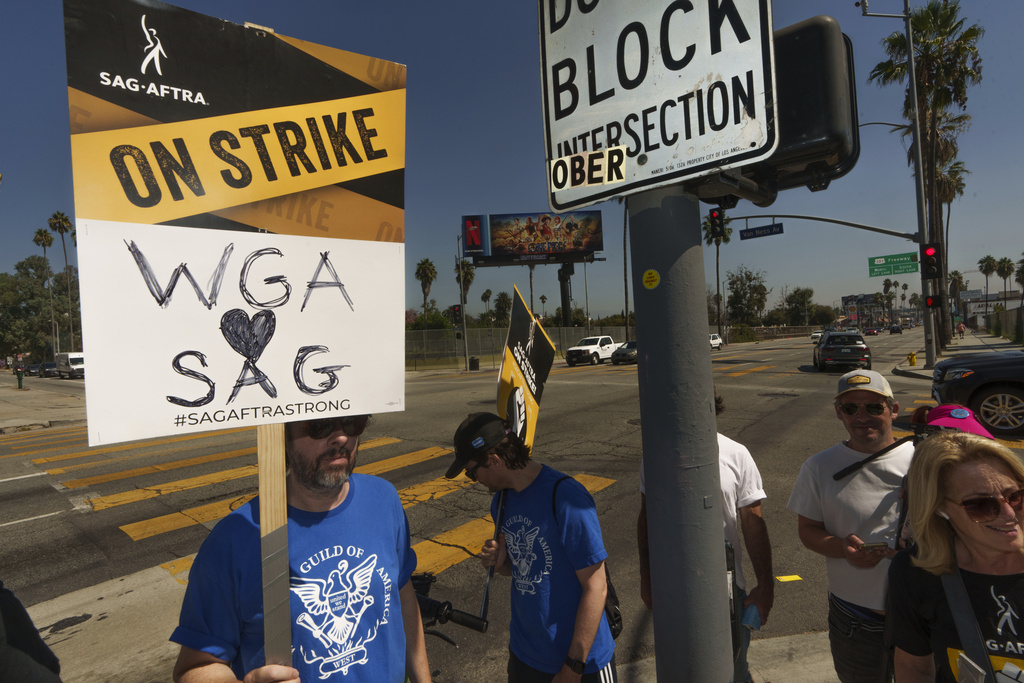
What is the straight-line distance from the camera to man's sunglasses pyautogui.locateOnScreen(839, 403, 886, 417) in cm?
260

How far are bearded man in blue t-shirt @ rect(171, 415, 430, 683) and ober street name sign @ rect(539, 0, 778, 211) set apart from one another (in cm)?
116

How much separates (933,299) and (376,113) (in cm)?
2397

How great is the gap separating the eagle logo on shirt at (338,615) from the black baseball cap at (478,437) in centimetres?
61

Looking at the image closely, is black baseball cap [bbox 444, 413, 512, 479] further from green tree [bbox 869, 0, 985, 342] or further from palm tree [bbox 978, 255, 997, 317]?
palm tree [bbox 978, 255, 997, 317]

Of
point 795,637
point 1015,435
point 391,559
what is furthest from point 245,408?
point 1015,435

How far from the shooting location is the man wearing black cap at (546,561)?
2.06 m

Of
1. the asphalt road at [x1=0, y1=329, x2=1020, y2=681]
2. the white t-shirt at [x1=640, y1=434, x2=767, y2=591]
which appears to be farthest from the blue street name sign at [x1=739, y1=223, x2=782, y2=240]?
the white t-shirt at [x1=640, y1=434, x2=767, y2=591]

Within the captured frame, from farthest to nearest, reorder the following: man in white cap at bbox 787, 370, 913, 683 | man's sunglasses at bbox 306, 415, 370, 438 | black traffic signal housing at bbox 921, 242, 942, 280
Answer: black traffic signal housing at bbox 921, 242, 942, 280 < man in white cap at bbox 787, 370, 913, 683 < man's sunglasses at bbox 306, 415, 370, 438

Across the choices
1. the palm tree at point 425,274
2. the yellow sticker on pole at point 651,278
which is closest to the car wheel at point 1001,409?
the yellow sticker on pole at point 651,278

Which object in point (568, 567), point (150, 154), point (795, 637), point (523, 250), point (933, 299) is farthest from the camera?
point (523, 250)

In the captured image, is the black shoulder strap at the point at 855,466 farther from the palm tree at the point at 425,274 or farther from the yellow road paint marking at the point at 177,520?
the palm tree at the point at 425,274

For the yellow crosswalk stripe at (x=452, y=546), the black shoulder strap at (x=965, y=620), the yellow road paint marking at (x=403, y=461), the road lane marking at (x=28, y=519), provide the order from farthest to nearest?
the yellow road paint marking at (x=403, y=461) → the road lane marking at (x=28, y=519) → the yellow crosswalk stripe at (x=452, y=546) → the black shoulder strap at (x=965, y=620)

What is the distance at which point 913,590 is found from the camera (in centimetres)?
169

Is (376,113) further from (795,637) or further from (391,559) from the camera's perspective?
(795,637)
